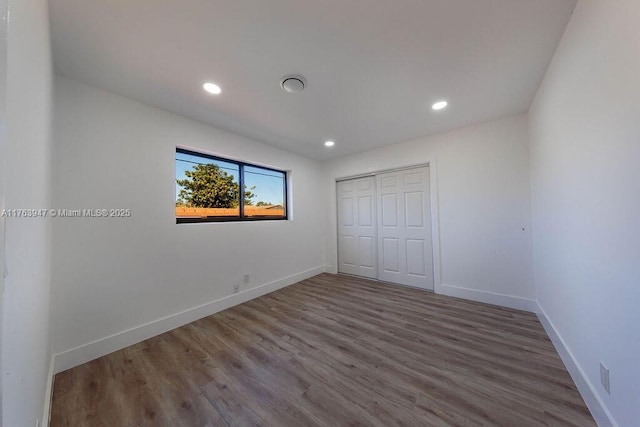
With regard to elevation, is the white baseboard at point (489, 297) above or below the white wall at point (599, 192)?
below

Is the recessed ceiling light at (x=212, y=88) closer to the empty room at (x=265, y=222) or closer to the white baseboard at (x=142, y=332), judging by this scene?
the empty room at (x=265, y=222)

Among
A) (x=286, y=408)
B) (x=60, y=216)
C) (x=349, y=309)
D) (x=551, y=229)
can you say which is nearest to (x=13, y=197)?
(x=60, y=216)

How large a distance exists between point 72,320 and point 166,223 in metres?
1.02

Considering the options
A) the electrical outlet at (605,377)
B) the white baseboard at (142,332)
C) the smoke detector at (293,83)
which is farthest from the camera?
the smoke detector at (293,83)

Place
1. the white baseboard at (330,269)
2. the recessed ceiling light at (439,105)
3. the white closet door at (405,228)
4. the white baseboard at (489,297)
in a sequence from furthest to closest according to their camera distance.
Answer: the white baseboard at (330,269) → the white closet door at (405,228) → the white baseboard at (489,297) → the recessed ceiling light at (439,105)

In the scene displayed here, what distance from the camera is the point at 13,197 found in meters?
0.72

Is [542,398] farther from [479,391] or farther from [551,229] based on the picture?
[551,229]

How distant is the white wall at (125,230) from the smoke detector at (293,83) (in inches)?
52.3

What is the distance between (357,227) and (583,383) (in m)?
3.10

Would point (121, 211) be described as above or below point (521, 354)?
above

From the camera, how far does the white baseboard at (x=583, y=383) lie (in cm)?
116

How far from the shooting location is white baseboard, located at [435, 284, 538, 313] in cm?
258

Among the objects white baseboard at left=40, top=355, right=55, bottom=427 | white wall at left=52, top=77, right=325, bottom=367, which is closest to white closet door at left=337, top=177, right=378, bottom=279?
white wall at left=52, top=77, right=325, bottom=367

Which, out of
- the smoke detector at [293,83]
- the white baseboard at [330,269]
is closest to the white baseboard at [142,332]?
the white baseboard at [330,269]
